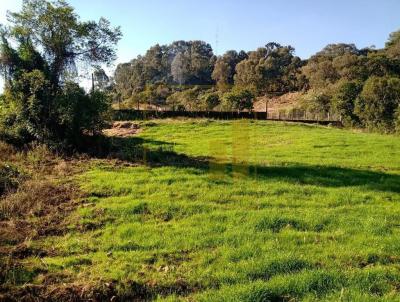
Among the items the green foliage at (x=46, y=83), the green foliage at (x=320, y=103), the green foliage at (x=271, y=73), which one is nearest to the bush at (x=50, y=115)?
the green foliage at (x=46, y=83)

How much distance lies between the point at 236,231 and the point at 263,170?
22.7 feet

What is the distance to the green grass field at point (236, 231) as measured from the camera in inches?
264

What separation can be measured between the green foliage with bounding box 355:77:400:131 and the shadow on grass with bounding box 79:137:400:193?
90.9ft

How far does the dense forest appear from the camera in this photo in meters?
44.0

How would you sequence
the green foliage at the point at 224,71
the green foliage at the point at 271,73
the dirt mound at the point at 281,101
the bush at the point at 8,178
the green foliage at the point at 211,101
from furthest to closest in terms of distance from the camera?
1. the green foliage at the point at 224,71
2. the green foliage at the point at 271,73
3. the dirt mound at the point at 281,101
4. the green foliage at the point at 211,101
5. the bush at the point at 8,178

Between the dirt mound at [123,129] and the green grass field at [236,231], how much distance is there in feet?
35.7

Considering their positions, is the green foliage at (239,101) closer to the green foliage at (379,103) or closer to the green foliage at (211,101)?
the green foliage at (211,101)

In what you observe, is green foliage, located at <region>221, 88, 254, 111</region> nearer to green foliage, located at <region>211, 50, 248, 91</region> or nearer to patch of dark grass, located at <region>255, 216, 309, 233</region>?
green foliage, located at <region>211, 50, 248, 91</region>

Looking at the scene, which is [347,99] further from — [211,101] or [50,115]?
[50,115]

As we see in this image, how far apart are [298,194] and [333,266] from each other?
5.07 m

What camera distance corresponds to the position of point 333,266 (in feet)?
24.0

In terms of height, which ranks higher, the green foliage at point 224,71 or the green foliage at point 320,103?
the green foliage at point 224,71

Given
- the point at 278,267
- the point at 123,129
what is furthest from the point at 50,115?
the point at 278,267

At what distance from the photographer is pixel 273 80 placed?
279ft
